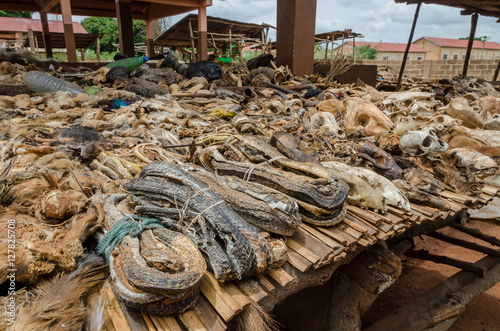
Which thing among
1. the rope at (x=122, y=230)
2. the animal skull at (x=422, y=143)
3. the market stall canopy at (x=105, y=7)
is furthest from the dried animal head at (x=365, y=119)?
the market stall canopy at (x=105, y=7)

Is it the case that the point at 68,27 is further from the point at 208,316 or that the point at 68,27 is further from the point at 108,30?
the point at 108,30

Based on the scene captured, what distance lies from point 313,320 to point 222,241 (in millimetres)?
2452

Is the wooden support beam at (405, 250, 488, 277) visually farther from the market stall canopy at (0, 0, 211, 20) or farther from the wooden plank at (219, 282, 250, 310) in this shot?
the market stall canopy at (0, 0, 211, 20)

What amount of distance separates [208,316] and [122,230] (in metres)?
0.70

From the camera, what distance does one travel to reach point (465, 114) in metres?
4.32

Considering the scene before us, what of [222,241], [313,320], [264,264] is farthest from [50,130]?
[313,320]

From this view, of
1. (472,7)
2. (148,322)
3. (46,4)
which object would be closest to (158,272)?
(148,322)

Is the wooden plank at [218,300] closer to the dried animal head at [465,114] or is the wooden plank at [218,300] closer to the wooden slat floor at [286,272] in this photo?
the wooden slat floor at [286,272]

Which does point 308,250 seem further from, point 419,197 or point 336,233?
point 419,197

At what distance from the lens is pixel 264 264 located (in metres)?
1.61

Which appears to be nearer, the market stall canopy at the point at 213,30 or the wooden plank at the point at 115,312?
the wooden plank at the point at 115,312

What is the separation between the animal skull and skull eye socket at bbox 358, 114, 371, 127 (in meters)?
1.04

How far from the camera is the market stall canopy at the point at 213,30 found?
44.3 feet

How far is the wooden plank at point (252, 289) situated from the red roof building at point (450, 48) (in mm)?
42968
